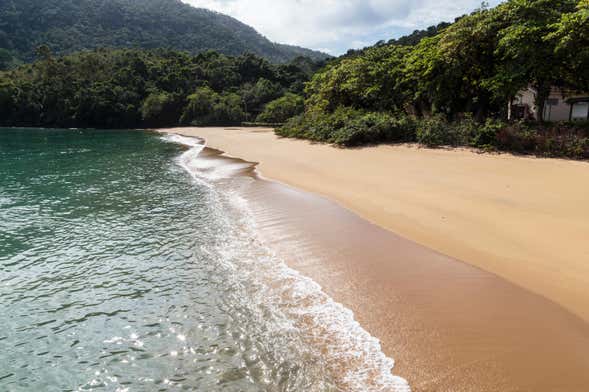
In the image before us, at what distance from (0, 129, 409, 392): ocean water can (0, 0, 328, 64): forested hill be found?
438 ft

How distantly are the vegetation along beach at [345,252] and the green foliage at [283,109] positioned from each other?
35.0 m

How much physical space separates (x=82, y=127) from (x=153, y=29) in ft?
432

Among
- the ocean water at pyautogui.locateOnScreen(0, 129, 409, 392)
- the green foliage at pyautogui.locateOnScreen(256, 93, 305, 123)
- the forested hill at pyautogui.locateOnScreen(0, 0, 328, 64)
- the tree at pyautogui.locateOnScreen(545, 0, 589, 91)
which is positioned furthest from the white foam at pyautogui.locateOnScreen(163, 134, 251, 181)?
the forested hill at pyautogui.locateOnScreen(0, 0, 328, 64)

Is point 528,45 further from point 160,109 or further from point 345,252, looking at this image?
point 160,109

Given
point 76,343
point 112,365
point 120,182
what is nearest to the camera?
point 112,365

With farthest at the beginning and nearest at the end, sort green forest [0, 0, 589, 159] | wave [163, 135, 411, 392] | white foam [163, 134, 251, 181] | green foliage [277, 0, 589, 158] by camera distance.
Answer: white foam [163, 134, 251, 181]
green forest [0, 0, 589, 159]
green foliage [277, 0, 589, 158]
wave [163, 135, 411, 392]

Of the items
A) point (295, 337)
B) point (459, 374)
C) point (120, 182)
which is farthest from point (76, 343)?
point (120, 182)

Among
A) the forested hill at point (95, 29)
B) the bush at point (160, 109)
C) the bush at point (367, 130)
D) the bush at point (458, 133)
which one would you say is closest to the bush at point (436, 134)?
the bush at point (458, 133)

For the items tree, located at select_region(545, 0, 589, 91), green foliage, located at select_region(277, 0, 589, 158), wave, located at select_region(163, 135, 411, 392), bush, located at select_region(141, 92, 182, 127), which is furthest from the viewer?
bush, located at select_region(141, 92, 182, 127)

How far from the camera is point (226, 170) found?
1889cm

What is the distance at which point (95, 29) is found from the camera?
163m

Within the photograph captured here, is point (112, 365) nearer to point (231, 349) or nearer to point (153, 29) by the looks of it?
point (231, 349)

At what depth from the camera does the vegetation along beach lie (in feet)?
14.9

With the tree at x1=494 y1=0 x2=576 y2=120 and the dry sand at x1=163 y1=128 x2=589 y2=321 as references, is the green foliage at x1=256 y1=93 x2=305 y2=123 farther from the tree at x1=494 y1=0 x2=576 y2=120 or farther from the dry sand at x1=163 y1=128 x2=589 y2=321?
the dry sand at x1=163 y1=128 x2=589 y2=321
